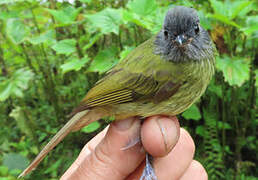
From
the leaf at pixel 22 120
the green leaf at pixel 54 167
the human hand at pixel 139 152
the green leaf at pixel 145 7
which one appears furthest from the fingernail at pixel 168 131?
the leaf at pixel 22 120

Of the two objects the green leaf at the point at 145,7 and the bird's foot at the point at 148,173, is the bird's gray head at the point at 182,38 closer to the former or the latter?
the green leaf at the point at 145,7

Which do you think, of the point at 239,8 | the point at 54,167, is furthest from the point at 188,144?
the point at 54,167

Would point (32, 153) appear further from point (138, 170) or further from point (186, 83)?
point (186, 83)

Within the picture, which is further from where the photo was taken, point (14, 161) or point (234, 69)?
point (14, 161)

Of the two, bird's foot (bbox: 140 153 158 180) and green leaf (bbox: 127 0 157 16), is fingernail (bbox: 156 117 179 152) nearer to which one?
bird's foot (bbox: 140 153 158 180)

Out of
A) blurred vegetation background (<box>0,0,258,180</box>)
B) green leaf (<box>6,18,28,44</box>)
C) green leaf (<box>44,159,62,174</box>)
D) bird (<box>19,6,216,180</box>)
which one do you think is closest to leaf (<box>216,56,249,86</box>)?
blurred vegetation background (<box>0,0,258,180</box>)

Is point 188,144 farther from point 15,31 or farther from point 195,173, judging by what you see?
point 15,31
